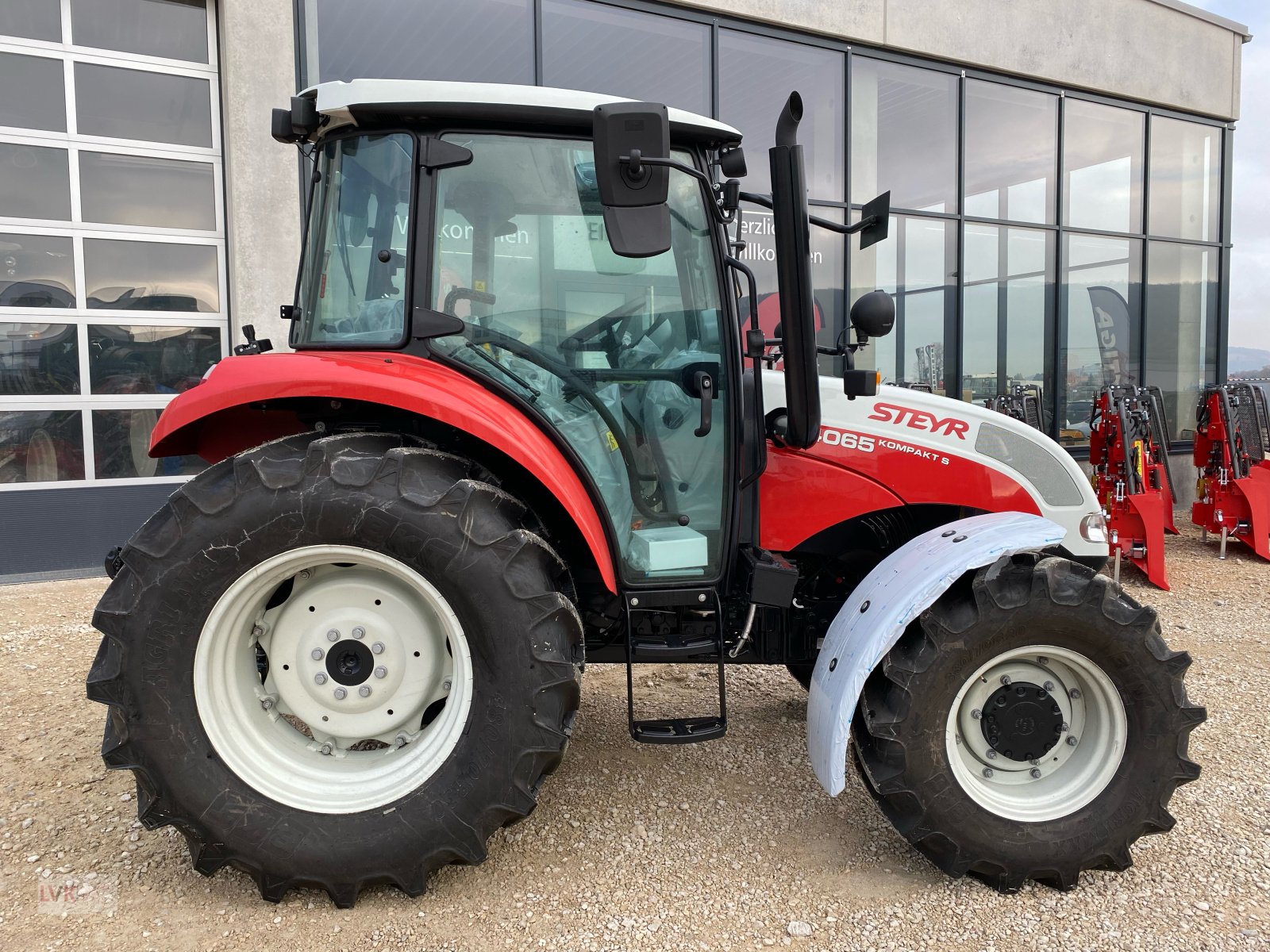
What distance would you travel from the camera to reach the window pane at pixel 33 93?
241 inches

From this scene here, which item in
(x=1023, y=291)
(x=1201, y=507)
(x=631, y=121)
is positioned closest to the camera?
(x=631, y=121)

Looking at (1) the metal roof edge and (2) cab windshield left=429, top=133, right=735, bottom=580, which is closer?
(2) cab windshield left=429, top=133, right=735, bottom=580

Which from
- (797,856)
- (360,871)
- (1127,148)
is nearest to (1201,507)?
(1127,148)

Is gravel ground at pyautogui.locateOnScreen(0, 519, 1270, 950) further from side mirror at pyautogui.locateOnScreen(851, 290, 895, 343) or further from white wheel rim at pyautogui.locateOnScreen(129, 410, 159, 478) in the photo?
white wheel rim at pyautogui.locateOnScreen(129, 410, 159, 478)

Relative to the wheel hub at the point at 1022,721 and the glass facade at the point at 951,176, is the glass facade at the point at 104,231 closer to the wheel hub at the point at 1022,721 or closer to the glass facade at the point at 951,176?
the glass facade at the point at 951,176

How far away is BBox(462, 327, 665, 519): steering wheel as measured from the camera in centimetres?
245

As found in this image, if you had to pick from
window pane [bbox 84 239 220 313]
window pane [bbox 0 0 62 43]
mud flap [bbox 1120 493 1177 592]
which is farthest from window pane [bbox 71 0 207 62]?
mud flap [bbox 1120 493 1177 592]

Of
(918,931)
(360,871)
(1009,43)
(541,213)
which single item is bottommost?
(918,931)

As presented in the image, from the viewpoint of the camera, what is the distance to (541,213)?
96.0 inches

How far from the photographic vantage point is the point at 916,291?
9344 millimetres

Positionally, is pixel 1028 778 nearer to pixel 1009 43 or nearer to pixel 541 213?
pixel 541 213

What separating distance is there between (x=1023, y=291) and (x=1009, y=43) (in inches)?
111

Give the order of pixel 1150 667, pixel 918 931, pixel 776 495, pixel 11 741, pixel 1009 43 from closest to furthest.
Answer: pixel 918 931
pixel 1150 667
pixel 776 495
pixel 11 741
pixel 1009 43

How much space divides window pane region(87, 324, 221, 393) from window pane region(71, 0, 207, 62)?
218 cm
